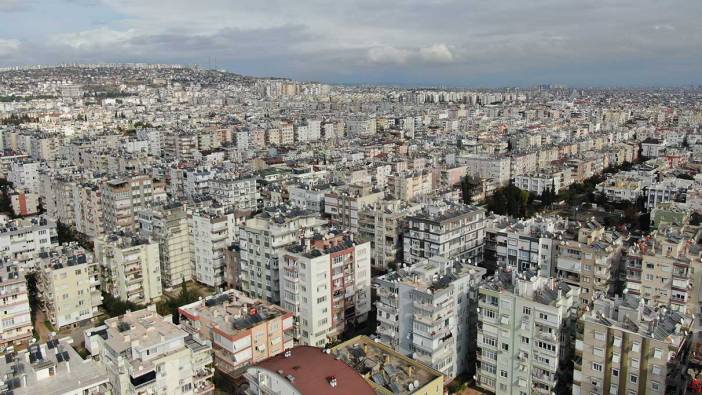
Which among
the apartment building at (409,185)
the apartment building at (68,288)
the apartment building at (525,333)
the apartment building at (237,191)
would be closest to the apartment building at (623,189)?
the apartment building at (409,185)

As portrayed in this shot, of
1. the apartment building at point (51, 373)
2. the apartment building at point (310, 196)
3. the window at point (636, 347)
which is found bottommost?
the apartment building at point (51, 373)

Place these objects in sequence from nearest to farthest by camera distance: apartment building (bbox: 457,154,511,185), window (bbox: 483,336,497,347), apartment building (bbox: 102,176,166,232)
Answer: window (bbox: 483,336,497,347) < apartment building (bbox: 102,176,166,232) < apartment building (bbox: 457,154,511,185)

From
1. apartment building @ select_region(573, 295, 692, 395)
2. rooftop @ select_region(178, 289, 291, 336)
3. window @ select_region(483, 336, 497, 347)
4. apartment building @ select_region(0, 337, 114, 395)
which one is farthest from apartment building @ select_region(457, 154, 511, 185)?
apartment building @ select_region(0, 337, 114, 395)

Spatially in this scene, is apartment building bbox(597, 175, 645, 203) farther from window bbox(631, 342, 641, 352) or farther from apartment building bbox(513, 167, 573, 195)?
window bbox(631, 342, 641, 352)

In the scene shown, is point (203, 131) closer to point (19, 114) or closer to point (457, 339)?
point (19, 114)

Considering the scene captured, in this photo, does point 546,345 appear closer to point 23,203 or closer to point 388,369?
point 388,369

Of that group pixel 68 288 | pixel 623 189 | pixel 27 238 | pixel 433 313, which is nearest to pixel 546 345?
pixel 433 313

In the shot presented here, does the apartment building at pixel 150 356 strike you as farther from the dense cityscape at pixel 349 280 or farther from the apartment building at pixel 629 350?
the apartment building at pixel 629 350
